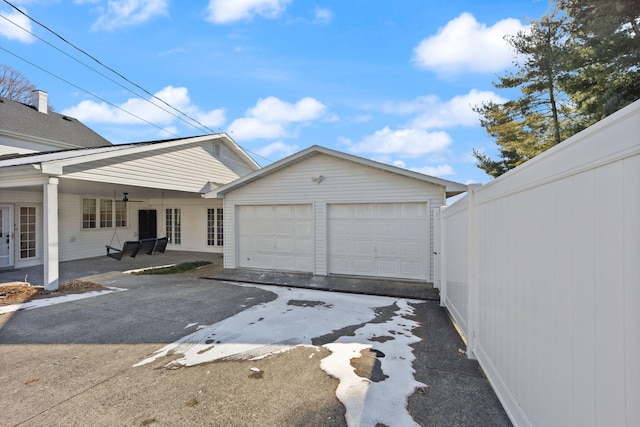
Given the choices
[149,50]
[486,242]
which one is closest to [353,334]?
[486,242]

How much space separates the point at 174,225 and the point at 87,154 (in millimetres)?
7624

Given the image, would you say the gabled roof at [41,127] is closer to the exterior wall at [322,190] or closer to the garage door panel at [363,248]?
the exterior wall at [322,190]

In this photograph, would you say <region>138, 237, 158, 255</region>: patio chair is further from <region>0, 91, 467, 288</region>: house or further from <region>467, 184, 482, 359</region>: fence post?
<region>467, 184, 482, 359</region>: fence post

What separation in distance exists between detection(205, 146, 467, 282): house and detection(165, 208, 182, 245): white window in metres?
5.73

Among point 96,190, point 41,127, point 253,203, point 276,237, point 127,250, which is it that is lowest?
point 127,250

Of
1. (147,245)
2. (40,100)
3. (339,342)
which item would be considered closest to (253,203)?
(147,245)

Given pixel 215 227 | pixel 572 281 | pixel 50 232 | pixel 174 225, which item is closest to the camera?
pixel 572 281

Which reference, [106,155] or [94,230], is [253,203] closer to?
[106,155]

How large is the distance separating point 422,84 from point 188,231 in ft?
39.3

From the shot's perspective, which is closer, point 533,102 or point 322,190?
point 322,190

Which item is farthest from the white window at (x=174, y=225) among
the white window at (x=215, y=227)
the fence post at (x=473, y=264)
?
the fence post at (x=473, y=264)

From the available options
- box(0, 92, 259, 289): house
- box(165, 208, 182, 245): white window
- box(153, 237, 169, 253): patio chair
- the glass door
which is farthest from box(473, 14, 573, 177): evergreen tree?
the glass door

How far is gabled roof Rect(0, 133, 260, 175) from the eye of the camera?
6.74 meters

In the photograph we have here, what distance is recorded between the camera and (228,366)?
3.52 meters
